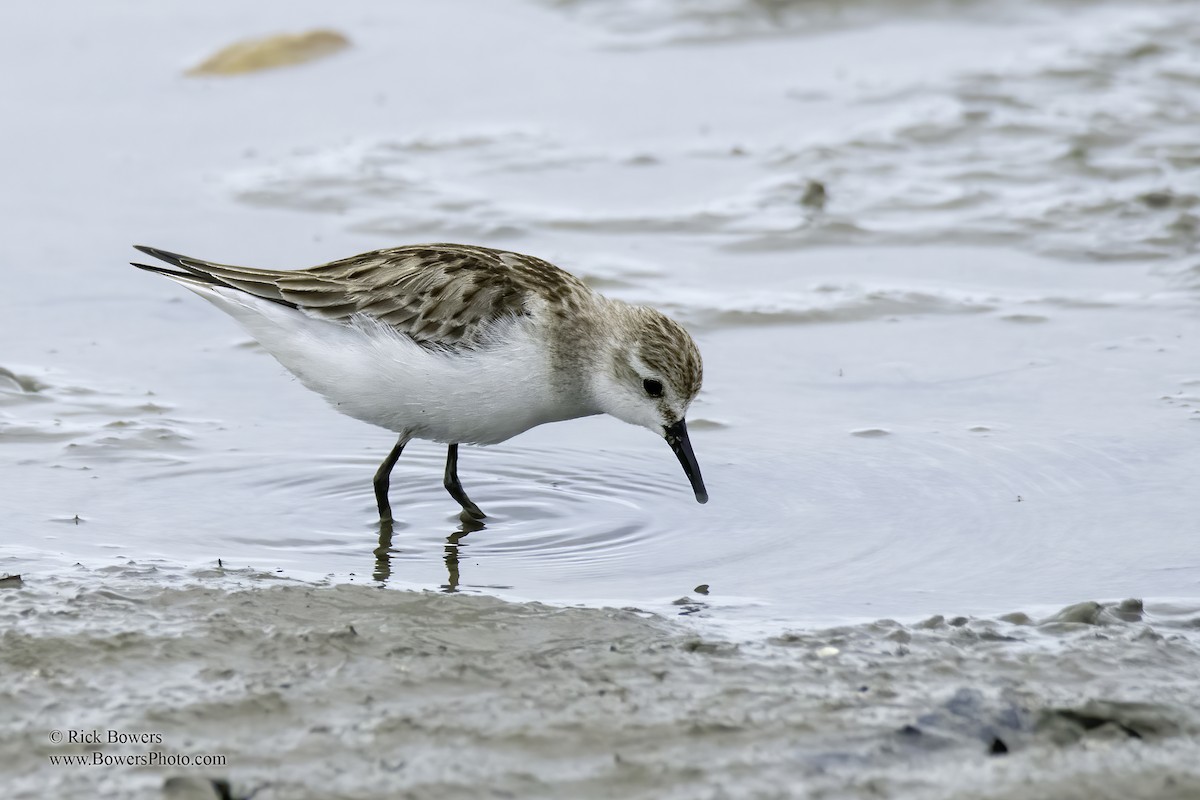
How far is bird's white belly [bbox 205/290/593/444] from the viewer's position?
283 inches

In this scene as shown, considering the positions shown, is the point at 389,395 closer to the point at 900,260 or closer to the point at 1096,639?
the point at 1096,639

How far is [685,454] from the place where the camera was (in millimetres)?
7414

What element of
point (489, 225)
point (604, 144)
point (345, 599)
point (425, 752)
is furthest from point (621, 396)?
point (604, 144)

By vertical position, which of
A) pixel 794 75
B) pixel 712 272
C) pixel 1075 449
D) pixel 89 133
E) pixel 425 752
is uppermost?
pixel 794 75

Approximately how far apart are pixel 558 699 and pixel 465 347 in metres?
2.32

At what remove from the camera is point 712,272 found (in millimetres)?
10820

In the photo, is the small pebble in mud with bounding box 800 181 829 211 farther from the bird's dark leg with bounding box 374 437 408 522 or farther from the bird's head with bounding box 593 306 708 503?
the bird's dark leg with bounding box 374 437 408 522

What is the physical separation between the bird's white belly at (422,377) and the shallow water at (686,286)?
46cm

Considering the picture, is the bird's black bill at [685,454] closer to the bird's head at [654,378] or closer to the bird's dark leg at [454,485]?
the bird's head at [654,378]

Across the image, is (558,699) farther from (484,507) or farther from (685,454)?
(484,507)

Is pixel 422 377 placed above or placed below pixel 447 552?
above

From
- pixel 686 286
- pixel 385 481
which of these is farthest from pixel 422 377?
pixel 686 286

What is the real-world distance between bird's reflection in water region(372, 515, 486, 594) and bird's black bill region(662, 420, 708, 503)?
0.92 metres

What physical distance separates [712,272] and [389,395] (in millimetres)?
3984
